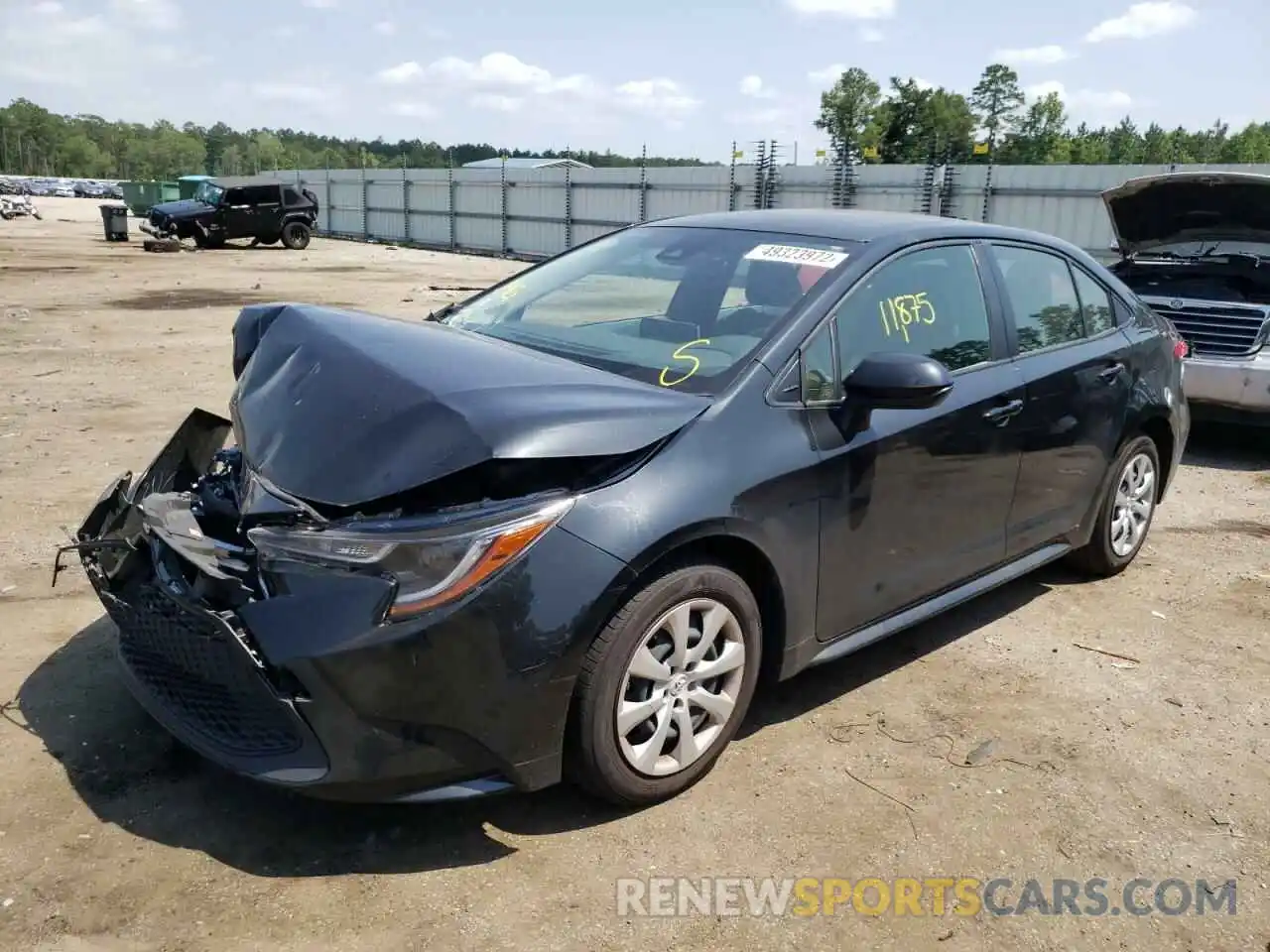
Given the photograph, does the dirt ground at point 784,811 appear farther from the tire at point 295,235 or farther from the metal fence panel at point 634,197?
the tire at point 295,235

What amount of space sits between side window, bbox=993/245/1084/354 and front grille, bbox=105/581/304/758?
3.04 m

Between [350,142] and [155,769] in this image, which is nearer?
[155,769]

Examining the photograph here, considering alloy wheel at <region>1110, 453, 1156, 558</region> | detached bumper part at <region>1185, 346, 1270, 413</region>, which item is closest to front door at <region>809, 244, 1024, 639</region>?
alloy wheel at <region>1110, 453, 1156, 558</region>

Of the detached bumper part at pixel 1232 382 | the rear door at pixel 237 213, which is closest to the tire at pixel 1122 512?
the detached bumper part at pixel 1232 382

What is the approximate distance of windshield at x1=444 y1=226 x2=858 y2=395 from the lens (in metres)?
3.21

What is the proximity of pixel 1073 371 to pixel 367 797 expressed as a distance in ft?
10.6

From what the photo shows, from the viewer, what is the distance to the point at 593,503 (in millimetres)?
2588

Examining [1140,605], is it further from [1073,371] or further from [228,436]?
[228,436]

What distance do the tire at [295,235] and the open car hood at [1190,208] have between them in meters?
26.9

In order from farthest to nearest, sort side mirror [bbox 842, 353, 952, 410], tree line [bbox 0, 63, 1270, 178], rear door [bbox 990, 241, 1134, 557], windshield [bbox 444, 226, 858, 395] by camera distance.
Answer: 1. tree line [bbox 0, 63, 1270, 178]
2. rear door [bbox 990, 241, 1134, 557]
3. windshield [bbox 444, 226, 858, 395]
4. side mirror [bbox 842, 353, 952, 410]

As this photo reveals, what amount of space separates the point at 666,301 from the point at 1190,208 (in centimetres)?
532

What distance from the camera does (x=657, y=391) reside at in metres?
2.96

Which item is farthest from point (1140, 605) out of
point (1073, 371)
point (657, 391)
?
point (657, 391)

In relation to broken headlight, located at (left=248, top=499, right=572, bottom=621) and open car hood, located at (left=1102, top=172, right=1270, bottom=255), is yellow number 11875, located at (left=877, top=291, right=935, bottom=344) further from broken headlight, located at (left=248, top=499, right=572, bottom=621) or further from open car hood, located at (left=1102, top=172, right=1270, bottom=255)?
open car hood, located at (left=1102, top=172, right=1270, bottom=255)
